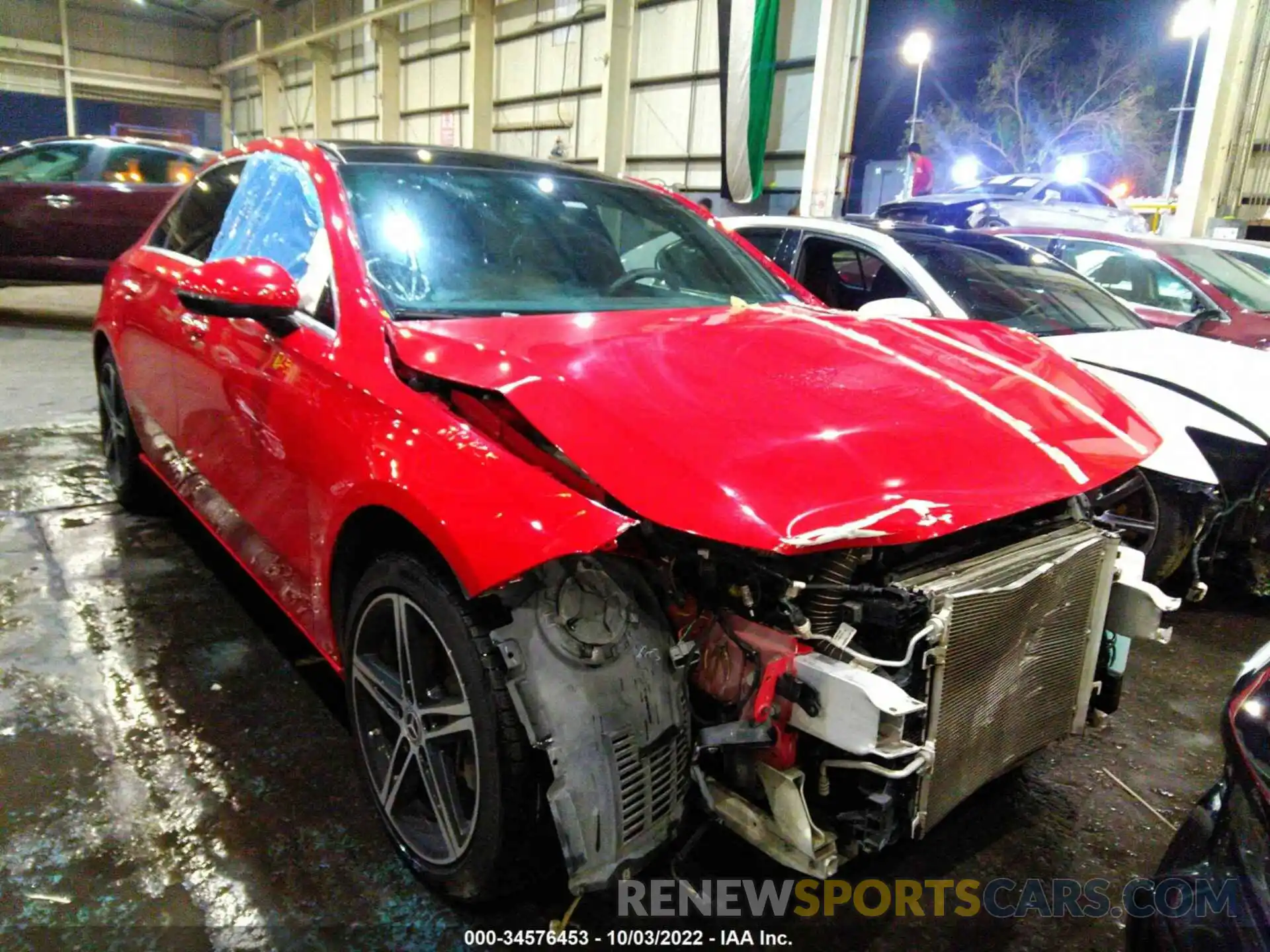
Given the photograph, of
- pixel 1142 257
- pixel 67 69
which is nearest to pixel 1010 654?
pixel 1142 257

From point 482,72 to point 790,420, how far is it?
1432 cm

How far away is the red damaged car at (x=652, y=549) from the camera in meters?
1.45

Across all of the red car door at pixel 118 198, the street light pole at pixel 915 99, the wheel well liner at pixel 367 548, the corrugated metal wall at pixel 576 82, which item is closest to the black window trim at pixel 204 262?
the wheel well liner at pixel 367 548

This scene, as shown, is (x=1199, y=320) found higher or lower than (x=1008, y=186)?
lower

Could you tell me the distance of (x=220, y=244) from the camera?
110 inches

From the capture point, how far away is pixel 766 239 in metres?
4.72

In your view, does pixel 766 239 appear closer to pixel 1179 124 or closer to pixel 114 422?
pixel 114 422

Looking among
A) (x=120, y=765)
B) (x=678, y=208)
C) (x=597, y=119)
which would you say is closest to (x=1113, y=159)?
(x=597, y=119)

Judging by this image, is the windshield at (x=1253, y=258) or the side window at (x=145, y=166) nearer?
the windshield at (x=1253, y=258)

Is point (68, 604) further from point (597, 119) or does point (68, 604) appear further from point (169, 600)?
point (597, 119)

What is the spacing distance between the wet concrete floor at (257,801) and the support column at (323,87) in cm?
1757

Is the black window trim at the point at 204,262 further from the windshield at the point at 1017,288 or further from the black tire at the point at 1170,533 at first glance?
the windshield at the point at 1017,288

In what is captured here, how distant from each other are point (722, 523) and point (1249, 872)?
0.82 meters

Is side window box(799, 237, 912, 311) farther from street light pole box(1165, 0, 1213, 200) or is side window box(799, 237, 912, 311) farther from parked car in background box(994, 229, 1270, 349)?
street light pole box(1165, 0, 1213, 200)
